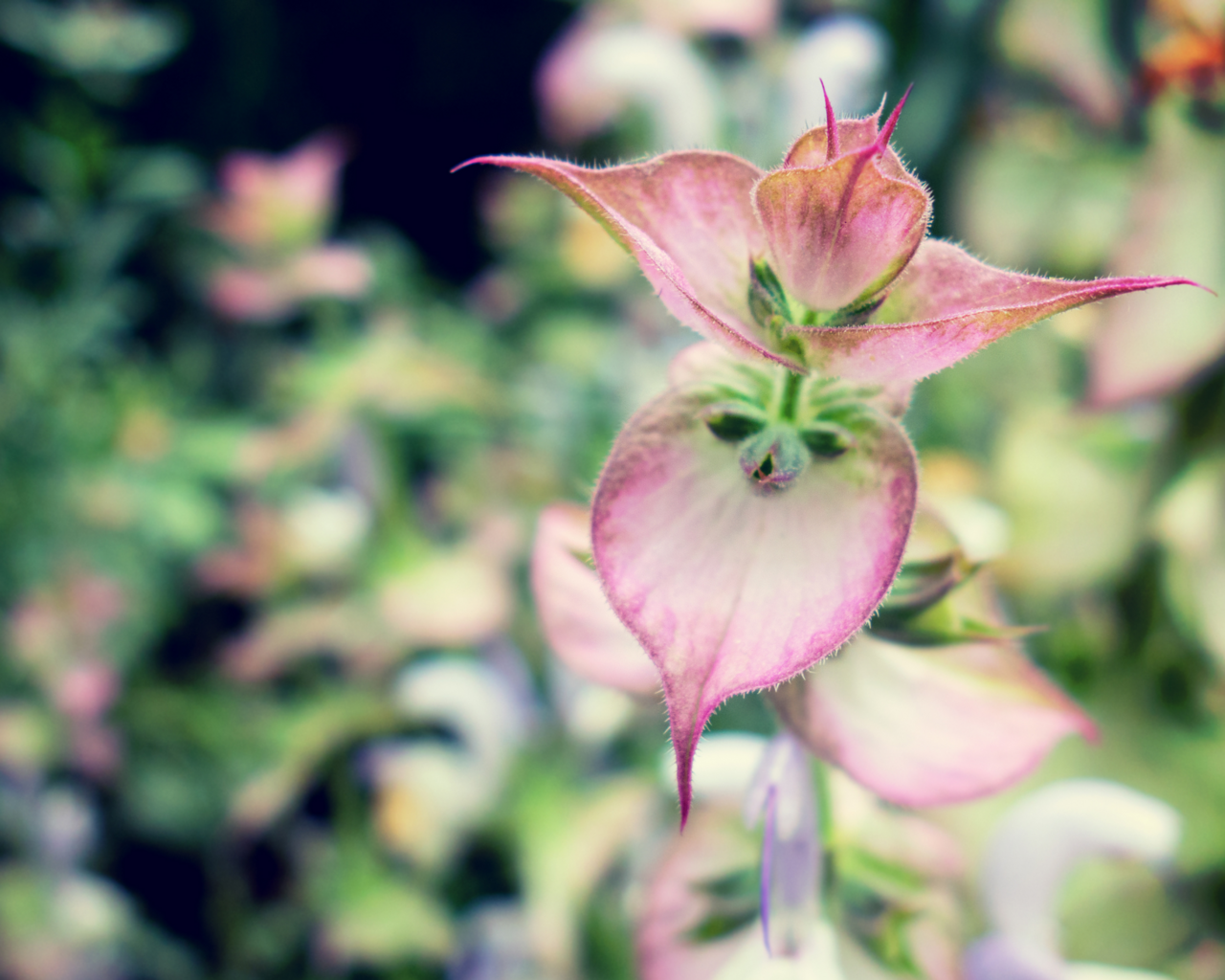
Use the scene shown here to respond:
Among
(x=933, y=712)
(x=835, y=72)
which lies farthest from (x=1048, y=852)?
(x=835, y=72)

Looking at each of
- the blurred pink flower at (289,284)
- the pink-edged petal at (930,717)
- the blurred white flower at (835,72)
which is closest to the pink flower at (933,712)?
the pink-edged petal at (930,717)

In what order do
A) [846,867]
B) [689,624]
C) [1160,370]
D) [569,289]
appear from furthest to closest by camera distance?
[569,289] → [1160,370] → [846,867] → [689,624]

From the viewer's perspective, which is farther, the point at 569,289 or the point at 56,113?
the point at 569,289

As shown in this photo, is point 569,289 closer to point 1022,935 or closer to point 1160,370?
point 1160,370

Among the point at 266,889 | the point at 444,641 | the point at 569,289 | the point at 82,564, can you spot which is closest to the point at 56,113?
the point at 82,564

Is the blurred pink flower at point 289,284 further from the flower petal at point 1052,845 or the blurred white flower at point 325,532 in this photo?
the flower petal at point 1052,845
